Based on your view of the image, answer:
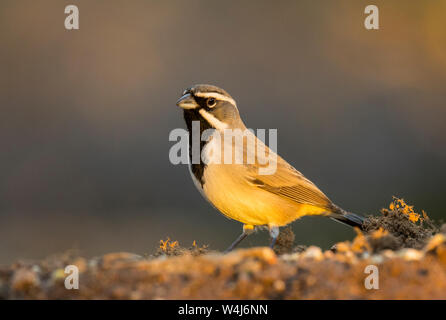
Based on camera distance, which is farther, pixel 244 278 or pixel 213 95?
pixel 213 95

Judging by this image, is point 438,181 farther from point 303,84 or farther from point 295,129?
point 303,84

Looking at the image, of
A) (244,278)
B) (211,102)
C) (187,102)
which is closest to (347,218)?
(211,102)

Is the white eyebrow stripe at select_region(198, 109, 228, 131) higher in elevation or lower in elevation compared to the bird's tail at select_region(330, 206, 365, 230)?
higher

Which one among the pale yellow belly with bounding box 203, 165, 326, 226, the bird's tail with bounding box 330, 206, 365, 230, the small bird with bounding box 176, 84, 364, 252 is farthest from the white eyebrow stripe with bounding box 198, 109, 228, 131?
the bird's tail with bounding box 330, 206, 365, 230

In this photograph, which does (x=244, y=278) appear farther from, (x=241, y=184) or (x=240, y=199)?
(x=241, y=184)

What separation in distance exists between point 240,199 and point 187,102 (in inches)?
45.0

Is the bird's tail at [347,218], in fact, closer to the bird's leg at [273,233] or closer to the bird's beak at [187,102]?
the bird's leg at [273,233]

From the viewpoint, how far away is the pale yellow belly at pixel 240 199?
5371mm

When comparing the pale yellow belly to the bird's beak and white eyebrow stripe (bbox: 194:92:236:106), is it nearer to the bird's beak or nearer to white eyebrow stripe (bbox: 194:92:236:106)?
the bird's beak

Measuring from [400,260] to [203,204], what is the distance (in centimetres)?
836

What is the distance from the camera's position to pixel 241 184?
5.49 meters

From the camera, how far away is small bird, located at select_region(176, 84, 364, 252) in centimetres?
540

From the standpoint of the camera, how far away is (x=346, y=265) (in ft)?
11.1
